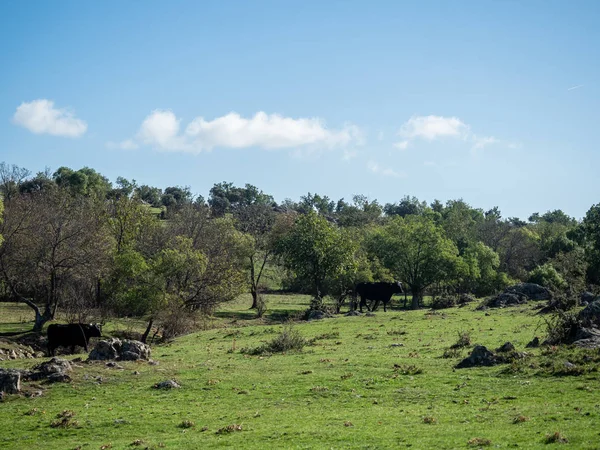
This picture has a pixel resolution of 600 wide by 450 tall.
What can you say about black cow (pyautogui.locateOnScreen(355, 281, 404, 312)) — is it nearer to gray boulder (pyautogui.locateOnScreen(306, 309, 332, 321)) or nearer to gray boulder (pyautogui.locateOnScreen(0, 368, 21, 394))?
gray boulder (pyautogui.locateOnScreen(306, 309, 332, 321))

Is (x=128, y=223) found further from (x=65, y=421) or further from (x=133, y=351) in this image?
(x=65, y=421)

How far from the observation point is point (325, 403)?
20.8 meters

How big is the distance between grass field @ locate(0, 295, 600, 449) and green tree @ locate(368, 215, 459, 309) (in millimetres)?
34864

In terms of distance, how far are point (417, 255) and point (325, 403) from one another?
1943 inches

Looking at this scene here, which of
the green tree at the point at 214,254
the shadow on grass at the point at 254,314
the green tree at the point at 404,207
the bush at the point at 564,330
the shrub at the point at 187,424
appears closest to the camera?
the shrub at the point at 187,424

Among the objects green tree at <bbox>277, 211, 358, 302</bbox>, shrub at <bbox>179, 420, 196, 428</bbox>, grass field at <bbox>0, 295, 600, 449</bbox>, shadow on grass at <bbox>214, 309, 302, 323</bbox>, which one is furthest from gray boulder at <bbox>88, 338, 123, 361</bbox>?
green tree at <bbox>277, 211, 358, 302</bbox>

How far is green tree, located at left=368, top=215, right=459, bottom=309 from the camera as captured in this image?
A: 67438 millimetres

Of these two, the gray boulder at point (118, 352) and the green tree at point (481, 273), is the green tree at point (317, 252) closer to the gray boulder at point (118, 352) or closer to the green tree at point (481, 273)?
the green tree at point (481, 273)

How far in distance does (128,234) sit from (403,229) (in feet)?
98.6

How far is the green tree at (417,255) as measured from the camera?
67438 millimetres

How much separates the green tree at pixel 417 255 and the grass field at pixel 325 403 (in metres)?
34.9

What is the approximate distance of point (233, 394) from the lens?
22.7 metres

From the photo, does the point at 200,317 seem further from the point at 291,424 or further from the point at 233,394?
the point at 291,424

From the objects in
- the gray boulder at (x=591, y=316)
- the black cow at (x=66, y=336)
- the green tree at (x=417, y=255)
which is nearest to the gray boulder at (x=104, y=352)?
the black cow at (x=66, y=336)
